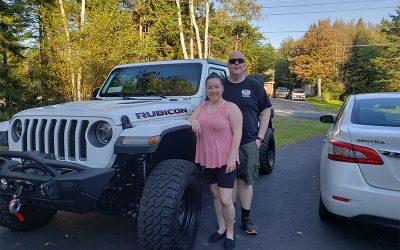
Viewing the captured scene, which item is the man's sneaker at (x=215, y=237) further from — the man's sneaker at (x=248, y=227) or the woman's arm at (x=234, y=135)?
Result: the woman's arm at (x=234, y=135)

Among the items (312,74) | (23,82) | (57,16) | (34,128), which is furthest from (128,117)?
(312,74)

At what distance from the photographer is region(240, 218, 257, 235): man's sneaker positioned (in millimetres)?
3925

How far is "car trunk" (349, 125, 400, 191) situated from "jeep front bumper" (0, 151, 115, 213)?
2230 millimetres

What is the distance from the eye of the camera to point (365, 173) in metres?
3.21

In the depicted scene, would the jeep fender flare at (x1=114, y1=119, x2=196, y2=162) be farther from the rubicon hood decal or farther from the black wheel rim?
the black wheel rim

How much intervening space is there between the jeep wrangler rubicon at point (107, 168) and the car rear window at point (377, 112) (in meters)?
1.80

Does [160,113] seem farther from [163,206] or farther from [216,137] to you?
[163,206]

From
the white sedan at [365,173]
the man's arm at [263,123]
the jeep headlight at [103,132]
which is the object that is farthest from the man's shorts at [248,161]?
the jeep headlight at [103,132]

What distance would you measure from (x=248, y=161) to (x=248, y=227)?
0.76 m

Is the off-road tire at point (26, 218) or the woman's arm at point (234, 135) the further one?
the off-road tire at point (26, 218)

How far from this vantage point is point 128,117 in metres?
3.34

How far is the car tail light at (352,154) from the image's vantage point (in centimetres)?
317

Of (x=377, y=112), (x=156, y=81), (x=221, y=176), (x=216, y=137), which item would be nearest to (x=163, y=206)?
A: (x=221, y=176)

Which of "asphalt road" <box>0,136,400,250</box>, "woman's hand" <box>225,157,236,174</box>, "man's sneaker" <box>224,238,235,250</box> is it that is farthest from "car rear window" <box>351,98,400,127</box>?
"man's sneaker" <box>224,238,235,250</box>
